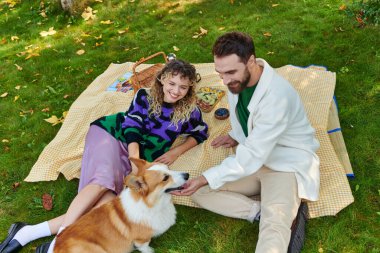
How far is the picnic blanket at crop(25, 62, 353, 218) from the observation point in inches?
138

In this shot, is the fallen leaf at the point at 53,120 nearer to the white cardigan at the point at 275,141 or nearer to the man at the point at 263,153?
the man at the point at 263,153

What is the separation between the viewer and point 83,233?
2.93m

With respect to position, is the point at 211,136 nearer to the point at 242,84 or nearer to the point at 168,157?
the point at 168,157

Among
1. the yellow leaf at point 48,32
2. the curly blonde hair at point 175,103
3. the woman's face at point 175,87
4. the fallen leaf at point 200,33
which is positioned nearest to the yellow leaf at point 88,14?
the yellow leaf at point 48,32

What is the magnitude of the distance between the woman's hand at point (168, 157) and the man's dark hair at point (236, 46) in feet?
4.91

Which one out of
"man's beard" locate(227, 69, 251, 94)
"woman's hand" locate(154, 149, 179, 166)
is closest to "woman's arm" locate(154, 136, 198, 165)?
"woman's hand" locate(154, 149, 179, 166)

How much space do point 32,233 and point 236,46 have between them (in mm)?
2681

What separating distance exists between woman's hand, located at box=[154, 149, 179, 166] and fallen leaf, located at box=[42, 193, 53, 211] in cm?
133

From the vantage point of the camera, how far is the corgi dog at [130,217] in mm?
2918

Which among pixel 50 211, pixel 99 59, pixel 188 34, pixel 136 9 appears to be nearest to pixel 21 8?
pixel 136 9

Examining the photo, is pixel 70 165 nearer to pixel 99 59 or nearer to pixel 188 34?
pixel 99 59

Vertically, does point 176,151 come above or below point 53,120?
above

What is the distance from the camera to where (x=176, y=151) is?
3939mm

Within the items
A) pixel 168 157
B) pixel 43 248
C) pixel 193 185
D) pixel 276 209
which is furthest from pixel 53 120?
pixel 276 209
